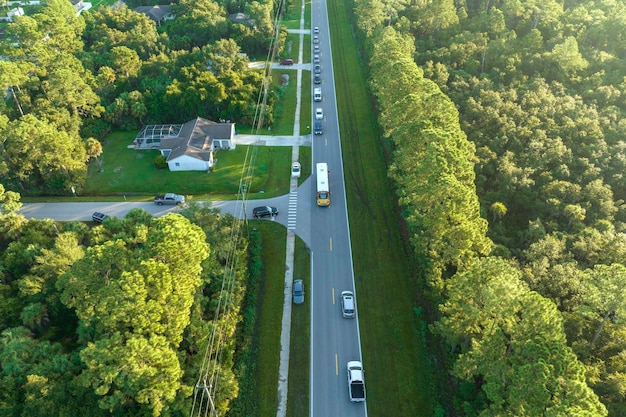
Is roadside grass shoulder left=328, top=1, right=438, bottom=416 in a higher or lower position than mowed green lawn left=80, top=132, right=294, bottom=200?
lower

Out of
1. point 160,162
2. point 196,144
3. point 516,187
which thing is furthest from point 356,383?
point 160,162

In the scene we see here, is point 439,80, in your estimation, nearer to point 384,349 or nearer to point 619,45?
point 619,45

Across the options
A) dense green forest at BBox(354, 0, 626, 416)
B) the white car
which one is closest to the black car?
the white car

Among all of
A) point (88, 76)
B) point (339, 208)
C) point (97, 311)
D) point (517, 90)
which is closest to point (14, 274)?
point (97, 311)

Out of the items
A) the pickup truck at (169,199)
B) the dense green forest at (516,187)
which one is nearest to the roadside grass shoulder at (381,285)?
the dense green forest at (516,187)

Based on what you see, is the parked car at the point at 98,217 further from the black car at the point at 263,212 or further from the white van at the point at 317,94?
the white van at the point at 317,94

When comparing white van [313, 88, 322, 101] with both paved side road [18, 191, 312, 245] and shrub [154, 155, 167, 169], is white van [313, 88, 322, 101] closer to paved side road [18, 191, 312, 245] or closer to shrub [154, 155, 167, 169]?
paved side road [18, 191, 312, 245]

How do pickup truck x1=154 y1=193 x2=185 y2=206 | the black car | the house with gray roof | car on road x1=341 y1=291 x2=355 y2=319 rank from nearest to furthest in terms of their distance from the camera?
car on road x1=341 y1=291 x2=355 y2=319, the black car, pickup truck x1=154 y1=193 x2=185 y2=206, the house with gray roof

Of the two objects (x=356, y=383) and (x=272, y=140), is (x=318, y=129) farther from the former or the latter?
(x=356, y=383)
